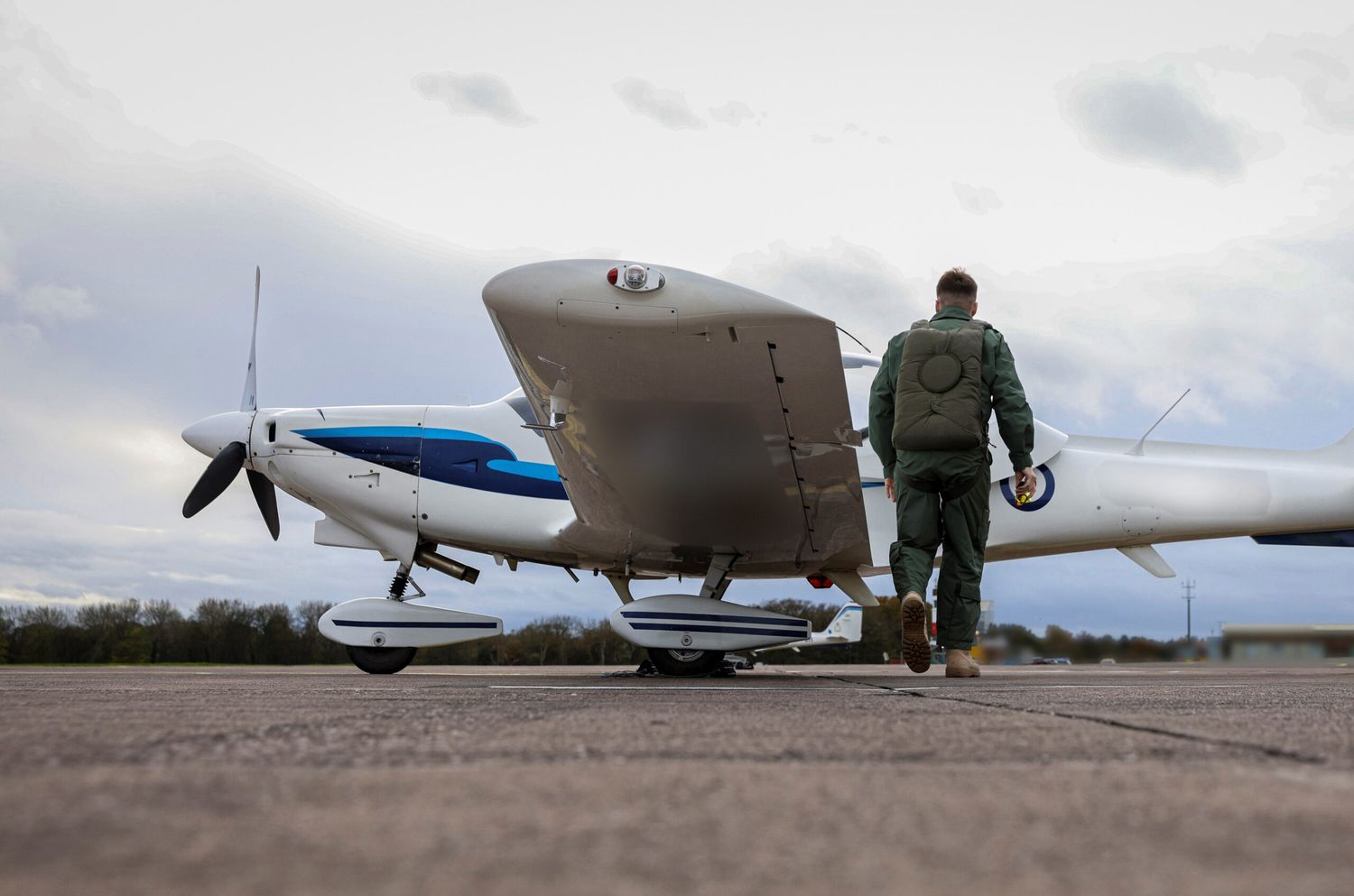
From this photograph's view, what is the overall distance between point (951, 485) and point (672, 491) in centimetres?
165

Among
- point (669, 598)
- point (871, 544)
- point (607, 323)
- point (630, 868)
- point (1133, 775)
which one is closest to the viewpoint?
point (630, 868)

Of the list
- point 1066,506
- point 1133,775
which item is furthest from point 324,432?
point 1133,775

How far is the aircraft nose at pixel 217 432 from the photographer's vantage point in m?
7.50

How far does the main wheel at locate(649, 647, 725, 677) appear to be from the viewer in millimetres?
6238

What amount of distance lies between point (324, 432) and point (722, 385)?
154 inches

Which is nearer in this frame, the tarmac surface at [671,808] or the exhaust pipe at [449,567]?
the tarmac surface at [671,808]

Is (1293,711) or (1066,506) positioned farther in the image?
(1066,506)

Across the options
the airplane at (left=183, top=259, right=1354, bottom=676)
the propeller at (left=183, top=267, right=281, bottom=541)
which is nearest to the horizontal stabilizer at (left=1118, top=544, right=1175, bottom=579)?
the airplane at (left=183, top=259, right=1354, bottom=676)

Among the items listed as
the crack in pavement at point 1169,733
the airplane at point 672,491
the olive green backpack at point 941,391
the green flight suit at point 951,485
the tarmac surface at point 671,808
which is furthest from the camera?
the airplane at point 672,491

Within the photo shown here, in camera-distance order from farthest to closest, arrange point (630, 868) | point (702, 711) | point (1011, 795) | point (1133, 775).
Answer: point (702, 711) < point (1133, 775) < point (1011, 795) < point (630, 868)

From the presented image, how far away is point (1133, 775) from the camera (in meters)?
1.24

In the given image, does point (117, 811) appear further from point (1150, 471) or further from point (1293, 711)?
point (1150, 471)

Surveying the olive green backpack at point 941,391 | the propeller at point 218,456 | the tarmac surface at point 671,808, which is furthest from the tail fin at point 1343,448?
the propeller at point 218,456

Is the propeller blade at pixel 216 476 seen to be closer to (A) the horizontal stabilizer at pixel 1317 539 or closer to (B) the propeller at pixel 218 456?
(B) the propeller at pixel 218 456
